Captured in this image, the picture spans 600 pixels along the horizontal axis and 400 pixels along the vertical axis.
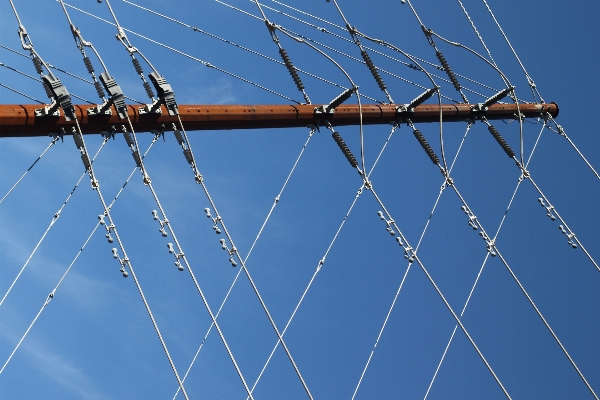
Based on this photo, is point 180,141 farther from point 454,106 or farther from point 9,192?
point 454,106

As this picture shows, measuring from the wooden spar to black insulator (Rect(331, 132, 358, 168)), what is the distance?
2.35ft

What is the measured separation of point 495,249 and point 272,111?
8.72 metres

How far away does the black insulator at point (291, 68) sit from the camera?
2869 cm

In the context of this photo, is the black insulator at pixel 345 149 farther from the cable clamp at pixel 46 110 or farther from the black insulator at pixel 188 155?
the cable clamp at pixel 46 110

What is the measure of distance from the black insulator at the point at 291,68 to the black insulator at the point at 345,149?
1.89 meters

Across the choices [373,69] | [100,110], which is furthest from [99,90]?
[373,69]

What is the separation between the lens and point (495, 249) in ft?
98.4

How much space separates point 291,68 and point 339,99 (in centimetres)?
189

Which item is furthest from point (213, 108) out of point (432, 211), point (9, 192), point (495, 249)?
point (495, 249)

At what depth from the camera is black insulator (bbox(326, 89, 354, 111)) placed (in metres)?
27.9

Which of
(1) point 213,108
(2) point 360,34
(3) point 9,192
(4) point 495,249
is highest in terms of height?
(2) point 360,34

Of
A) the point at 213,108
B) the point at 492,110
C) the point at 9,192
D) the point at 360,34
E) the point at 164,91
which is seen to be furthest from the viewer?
the point at 492,110

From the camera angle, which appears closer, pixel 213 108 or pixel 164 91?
pixel 164 91

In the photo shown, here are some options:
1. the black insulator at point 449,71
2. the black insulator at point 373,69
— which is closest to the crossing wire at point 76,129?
the black insulator at point 373,69
